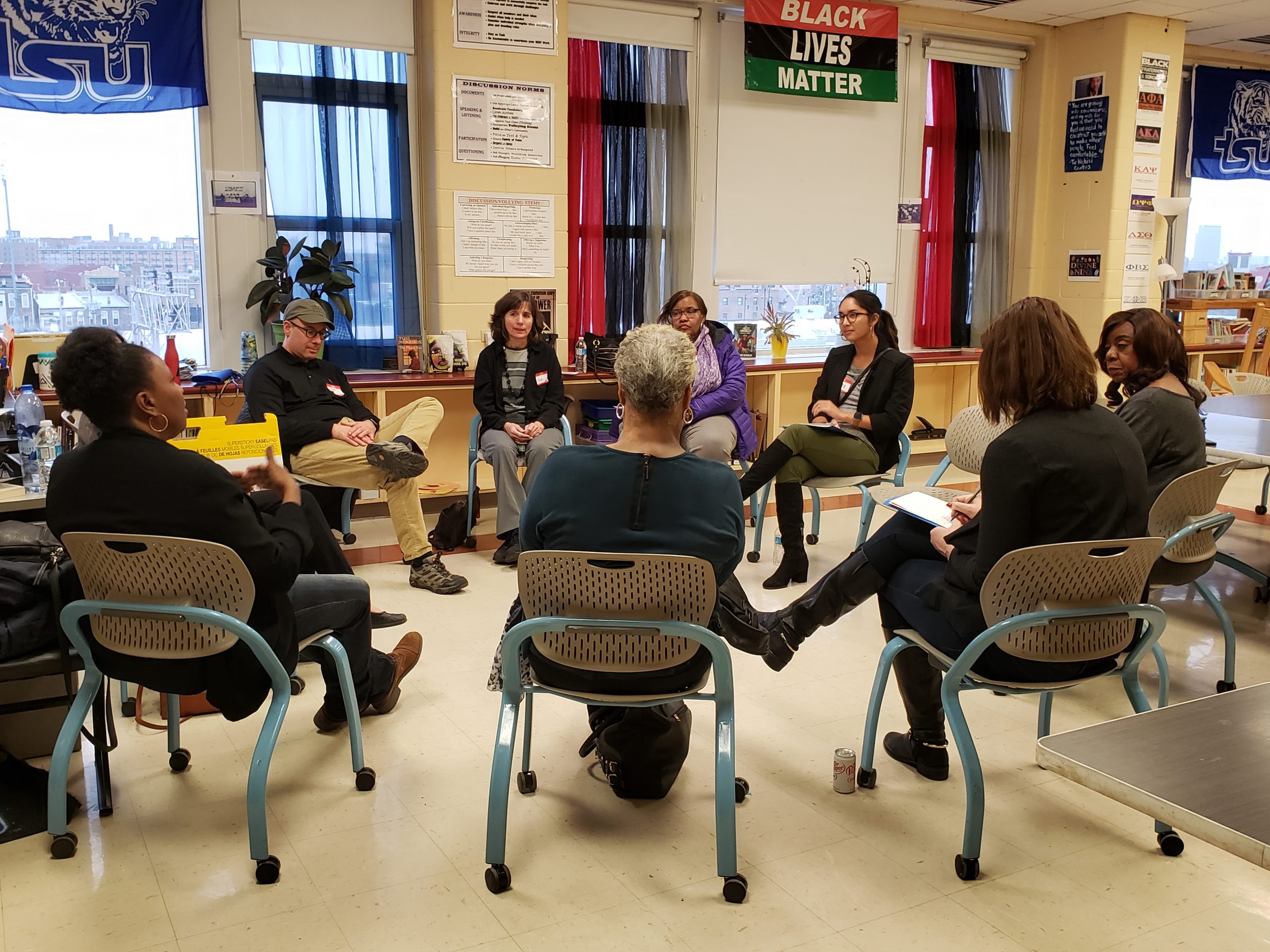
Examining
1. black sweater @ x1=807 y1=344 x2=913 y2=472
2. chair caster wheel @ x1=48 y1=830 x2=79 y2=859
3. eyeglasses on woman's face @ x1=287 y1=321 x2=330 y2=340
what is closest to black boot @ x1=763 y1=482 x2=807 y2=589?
black sweater @ x1=807 y1=344 x2=913 y2=472

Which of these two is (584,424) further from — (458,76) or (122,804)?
(122,804)

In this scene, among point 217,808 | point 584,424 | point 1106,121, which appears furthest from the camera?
point 1106,121

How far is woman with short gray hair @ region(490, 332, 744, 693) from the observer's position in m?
2.22

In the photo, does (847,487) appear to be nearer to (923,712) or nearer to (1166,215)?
(923,712)

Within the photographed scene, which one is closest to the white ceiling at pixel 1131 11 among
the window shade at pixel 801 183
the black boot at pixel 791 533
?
the window shade at pixel 801 183

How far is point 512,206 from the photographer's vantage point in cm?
561

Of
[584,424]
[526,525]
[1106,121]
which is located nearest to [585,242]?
[584,424]

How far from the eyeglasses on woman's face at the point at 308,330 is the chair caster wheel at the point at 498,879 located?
2.80 metres

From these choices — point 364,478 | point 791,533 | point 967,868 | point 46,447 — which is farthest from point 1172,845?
point 364,478

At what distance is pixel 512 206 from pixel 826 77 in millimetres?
2311

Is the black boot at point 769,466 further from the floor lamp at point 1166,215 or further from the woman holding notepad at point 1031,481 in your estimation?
the floor lamp at point 1166,215

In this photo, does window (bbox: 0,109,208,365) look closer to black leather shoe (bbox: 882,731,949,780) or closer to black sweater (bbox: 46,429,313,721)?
black sweater (bbox: 46,429,313,721)

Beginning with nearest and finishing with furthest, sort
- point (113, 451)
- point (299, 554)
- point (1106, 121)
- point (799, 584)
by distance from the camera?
1. point (113, 451)
2. point (299, 554)
3. point (799, 584)
4. point (1106, 121)

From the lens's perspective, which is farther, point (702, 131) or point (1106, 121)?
point (1106, 121)
